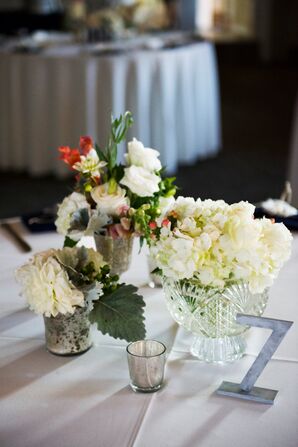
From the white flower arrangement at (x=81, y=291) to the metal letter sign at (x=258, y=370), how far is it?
20cm

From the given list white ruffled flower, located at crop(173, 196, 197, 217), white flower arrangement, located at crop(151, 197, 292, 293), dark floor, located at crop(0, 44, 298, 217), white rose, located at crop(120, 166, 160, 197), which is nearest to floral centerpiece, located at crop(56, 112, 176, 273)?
white rose, located at crop(120, 166, 160, 197)

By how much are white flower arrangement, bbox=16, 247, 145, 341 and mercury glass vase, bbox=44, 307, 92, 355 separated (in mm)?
27

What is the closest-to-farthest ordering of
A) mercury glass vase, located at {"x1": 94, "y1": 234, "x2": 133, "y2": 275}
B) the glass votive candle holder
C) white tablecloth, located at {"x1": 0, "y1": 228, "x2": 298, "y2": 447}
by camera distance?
white tablecloth, located at {"x1": 0, "y1": 228, "x2": 298, "y2": 447}
the glass votive candle holder
mercury glass vase, located at {"x1": 94, "y1": 234, "x2": 133, "y2": 275}

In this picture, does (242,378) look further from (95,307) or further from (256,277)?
(95,307)

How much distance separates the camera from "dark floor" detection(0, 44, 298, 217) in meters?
5.48

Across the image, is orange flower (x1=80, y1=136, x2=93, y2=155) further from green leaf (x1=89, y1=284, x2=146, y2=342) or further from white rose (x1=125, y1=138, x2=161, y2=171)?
green leaf (x1=89, y1=284, x2=146, y2=342)

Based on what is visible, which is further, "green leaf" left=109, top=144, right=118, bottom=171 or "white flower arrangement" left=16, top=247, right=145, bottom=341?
"green leaf" left=109, top=144, right=118, bottom=171

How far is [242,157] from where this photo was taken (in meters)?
6.54

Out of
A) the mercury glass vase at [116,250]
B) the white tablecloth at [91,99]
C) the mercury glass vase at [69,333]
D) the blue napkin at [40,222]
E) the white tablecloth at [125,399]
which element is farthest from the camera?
the white tablecloth at [91,99]

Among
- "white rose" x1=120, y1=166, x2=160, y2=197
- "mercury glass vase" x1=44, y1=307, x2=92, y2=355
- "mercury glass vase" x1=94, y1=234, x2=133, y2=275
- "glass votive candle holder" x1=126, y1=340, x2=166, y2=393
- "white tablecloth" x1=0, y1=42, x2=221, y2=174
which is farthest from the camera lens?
"white tablecloth" x1=0, y1=42, x2=221, y2=174

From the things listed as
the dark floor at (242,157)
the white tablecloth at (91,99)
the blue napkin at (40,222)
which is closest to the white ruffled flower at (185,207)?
the blue napkin at (40,222)

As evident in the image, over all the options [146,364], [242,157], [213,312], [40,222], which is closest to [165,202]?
[213,312]

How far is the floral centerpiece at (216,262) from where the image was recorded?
141cm

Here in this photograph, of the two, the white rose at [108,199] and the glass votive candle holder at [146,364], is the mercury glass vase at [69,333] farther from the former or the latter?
the white rose at [108,199]
